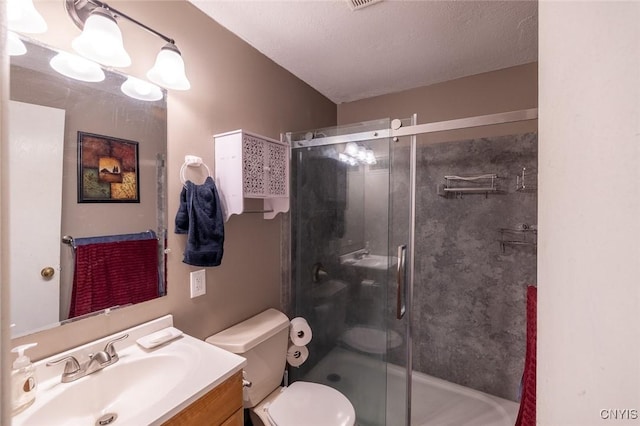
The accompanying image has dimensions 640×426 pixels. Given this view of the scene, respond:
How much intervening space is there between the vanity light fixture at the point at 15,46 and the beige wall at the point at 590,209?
1.35 m

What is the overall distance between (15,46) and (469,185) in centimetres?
238

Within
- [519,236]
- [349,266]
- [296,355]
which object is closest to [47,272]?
[296,355]

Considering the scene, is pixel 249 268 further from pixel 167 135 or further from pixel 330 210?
pixel 167 135

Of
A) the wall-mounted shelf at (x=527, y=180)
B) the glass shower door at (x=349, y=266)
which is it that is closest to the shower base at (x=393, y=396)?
the glass shower door at (x=349, y=266)

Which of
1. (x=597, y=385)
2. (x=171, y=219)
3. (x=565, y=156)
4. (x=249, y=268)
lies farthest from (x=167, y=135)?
(x=597, y=385)

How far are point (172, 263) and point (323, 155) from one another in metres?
1.12

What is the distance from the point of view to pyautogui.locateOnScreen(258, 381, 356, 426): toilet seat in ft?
4.09

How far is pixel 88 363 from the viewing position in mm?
906

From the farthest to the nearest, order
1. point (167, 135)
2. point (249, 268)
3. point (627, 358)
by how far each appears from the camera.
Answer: point (249, 268) < point (167, 135) < point (627, 358)

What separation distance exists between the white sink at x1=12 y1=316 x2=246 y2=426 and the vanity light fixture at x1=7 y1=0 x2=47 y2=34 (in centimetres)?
104

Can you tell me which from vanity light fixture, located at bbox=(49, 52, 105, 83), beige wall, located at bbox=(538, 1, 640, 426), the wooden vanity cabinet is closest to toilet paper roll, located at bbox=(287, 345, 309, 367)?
the wooden vanity cabinet

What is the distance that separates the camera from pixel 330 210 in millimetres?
1860

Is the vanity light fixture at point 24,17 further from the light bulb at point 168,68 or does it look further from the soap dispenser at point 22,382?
the soap dispenser at point 22,382

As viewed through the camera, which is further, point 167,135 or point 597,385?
point 167,135
